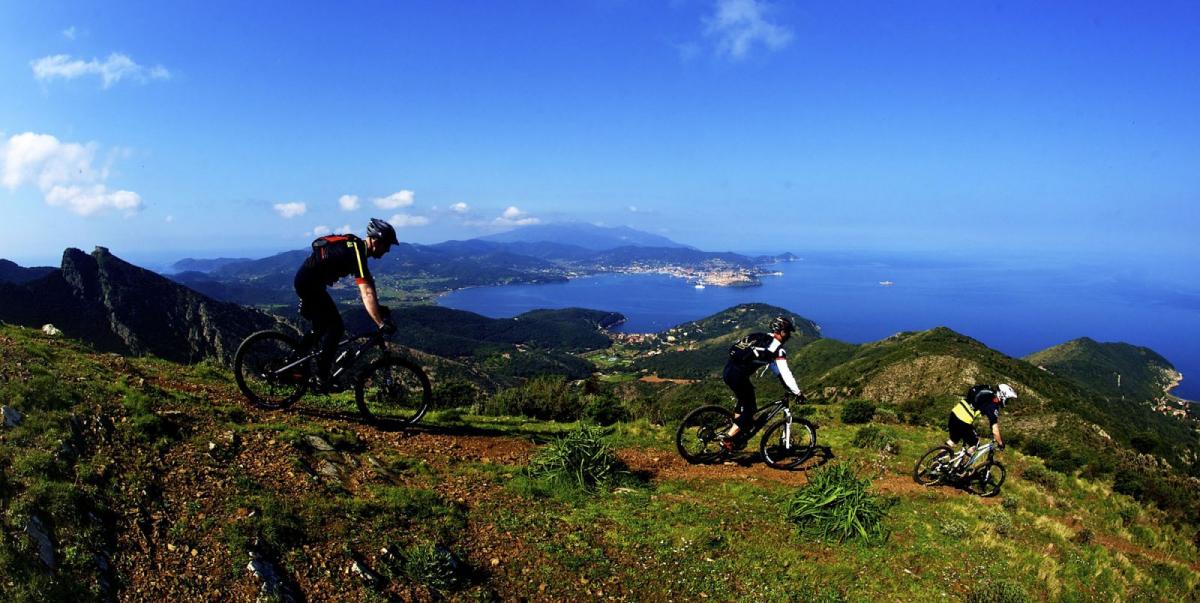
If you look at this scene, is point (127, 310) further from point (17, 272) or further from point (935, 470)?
point (935, 470)

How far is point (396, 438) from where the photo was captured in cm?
855

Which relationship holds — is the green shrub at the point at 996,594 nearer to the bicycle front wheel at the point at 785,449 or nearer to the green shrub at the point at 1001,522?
the green shrub at the point at 1001,522

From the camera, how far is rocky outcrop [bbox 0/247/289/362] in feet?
229

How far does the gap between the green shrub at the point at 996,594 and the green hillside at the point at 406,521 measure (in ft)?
0.28

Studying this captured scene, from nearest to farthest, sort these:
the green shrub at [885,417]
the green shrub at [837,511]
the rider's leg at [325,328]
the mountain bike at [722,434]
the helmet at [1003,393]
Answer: the green shrub at [837,511]
the rider's leg at [325,328]
the mountain bike at [722,434]
the helmet at [1003,393]
the green shrub at [885,417]

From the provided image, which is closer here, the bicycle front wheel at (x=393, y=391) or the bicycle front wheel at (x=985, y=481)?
the bicycle front wheel at (x=393, y=391)

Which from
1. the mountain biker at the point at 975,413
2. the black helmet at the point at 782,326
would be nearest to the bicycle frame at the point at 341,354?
the black helmet at the point at 782,326

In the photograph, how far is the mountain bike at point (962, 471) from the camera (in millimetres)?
10930

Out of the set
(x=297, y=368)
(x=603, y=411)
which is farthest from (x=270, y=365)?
(x=603, y=411)

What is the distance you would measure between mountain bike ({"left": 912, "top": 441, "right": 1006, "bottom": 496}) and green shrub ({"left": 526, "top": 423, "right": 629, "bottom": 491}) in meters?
6.78

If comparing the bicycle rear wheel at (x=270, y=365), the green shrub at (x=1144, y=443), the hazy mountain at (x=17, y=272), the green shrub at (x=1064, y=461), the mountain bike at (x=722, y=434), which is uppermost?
the hazy mountain at (x=17, y=272)

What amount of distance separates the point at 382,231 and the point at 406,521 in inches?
154

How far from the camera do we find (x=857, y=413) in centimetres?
1848

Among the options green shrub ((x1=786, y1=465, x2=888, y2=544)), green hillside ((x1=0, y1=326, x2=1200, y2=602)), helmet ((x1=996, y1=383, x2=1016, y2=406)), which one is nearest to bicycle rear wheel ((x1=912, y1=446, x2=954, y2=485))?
green hillside ((x1=0, y1=326, x2=1200, y2=602))
